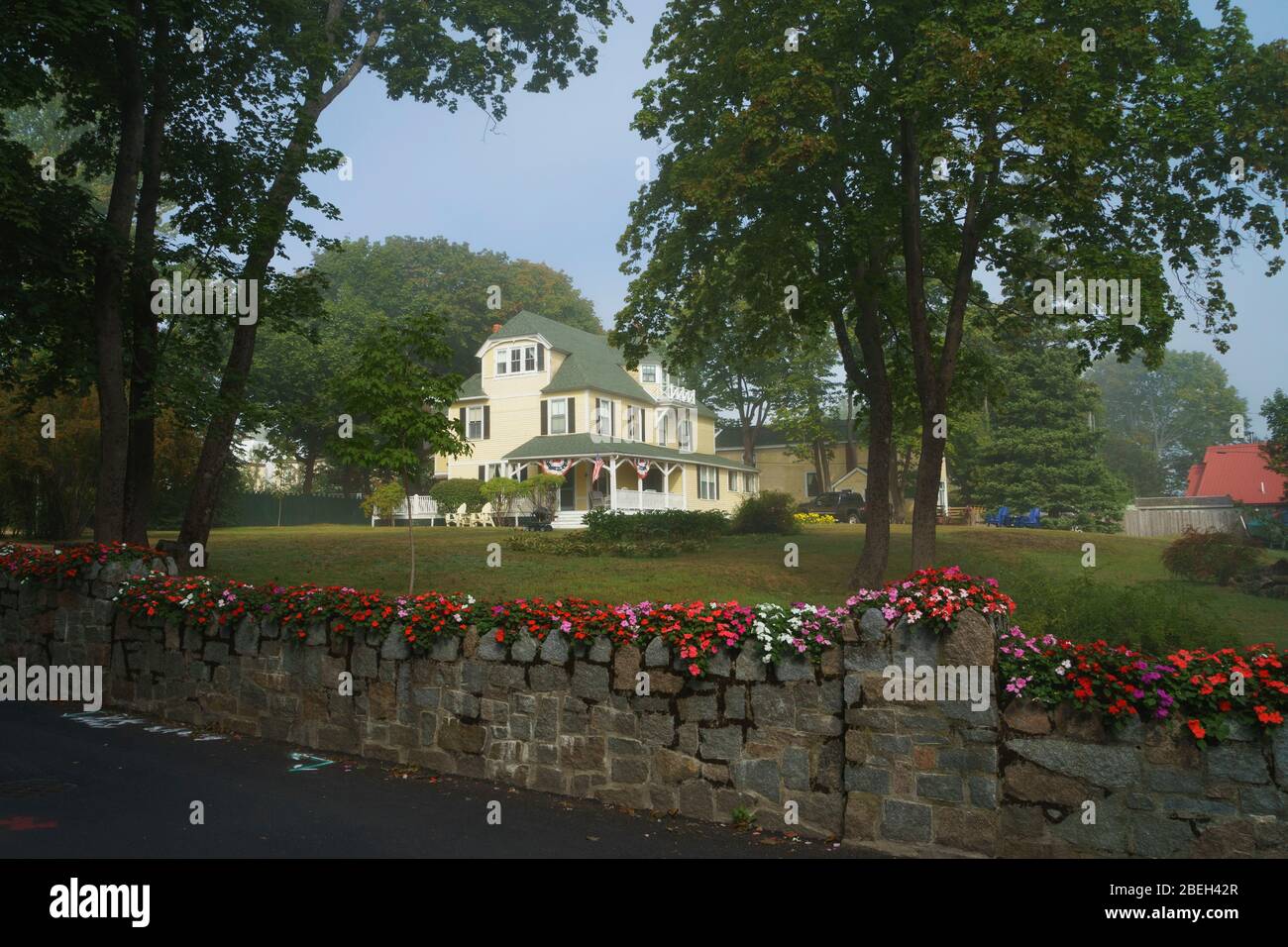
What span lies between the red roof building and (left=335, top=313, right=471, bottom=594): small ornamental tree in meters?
46.2

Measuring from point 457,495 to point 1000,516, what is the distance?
83.1 feet

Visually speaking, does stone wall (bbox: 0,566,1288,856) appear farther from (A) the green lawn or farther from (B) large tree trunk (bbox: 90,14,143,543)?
(A) the green lawn

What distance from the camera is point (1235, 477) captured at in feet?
153

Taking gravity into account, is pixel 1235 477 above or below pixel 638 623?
above

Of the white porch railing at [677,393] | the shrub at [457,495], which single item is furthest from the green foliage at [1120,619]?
the white porch railing at [677,393]

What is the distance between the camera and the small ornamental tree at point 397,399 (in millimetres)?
12234

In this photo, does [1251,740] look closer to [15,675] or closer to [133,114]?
[15,675]

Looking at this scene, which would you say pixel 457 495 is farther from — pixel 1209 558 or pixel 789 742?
pixel 789 742

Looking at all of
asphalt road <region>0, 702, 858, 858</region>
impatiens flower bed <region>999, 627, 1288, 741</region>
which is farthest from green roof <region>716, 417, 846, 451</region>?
impatiens flower bed <region>999, 627, 1288, 741</region>

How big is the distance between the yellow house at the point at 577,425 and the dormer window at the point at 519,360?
0.05 metres

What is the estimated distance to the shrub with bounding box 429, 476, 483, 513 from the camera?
114 feet

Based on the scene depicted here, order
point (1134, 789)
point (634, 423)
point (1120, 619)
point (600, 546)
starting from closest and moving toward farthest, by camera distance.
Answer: point (1134, 789) → point (1120, 619) → point (600, 546) → point (634, 423)

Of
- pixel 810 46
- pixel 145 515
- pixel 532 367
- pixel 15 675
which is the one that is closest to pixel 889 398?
pixel 810 46

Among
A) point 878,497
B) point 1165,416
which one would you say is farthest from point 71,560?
point 1165,416
